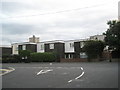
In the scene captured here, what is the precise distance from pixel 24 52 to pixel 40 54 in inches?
141

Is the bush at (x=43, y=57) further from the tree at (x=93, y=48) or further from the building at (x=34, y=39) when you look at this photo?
the building at (x=34, y=39)

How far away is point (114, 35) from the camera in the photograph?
42312 millimetres

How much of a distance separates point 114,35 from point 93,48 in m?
7.32

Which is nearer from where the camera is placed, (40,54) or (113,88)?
(113,88)

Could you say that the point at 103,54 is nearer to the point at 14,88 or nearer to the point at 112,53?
the point at 112,53

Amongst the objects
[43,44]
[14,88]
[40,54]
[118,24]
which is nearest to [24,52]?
[40,54]

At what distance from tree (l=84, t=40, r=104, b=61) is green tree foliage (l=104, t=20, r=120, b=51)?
15.8 ft

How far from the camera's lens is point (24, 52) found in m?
50.7

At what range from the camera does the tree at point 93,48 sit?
158 ft

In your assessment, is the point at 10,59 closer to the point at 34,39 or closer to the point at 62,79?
the point at 34,39

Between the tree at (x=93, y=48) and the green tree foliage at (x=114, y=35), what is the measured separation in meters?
4.83

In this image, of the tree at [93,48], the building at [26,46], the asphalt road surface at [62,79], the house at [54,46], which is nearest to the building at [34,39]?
the building at [26,46]

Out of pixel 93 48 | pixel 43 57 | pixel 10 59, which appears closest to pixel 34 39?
pixel 43 57

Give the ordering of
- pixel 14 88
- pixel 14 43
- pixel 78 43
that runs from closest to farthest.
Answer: pixel 14 88 → pixel 78 43 → pixel 14 43
